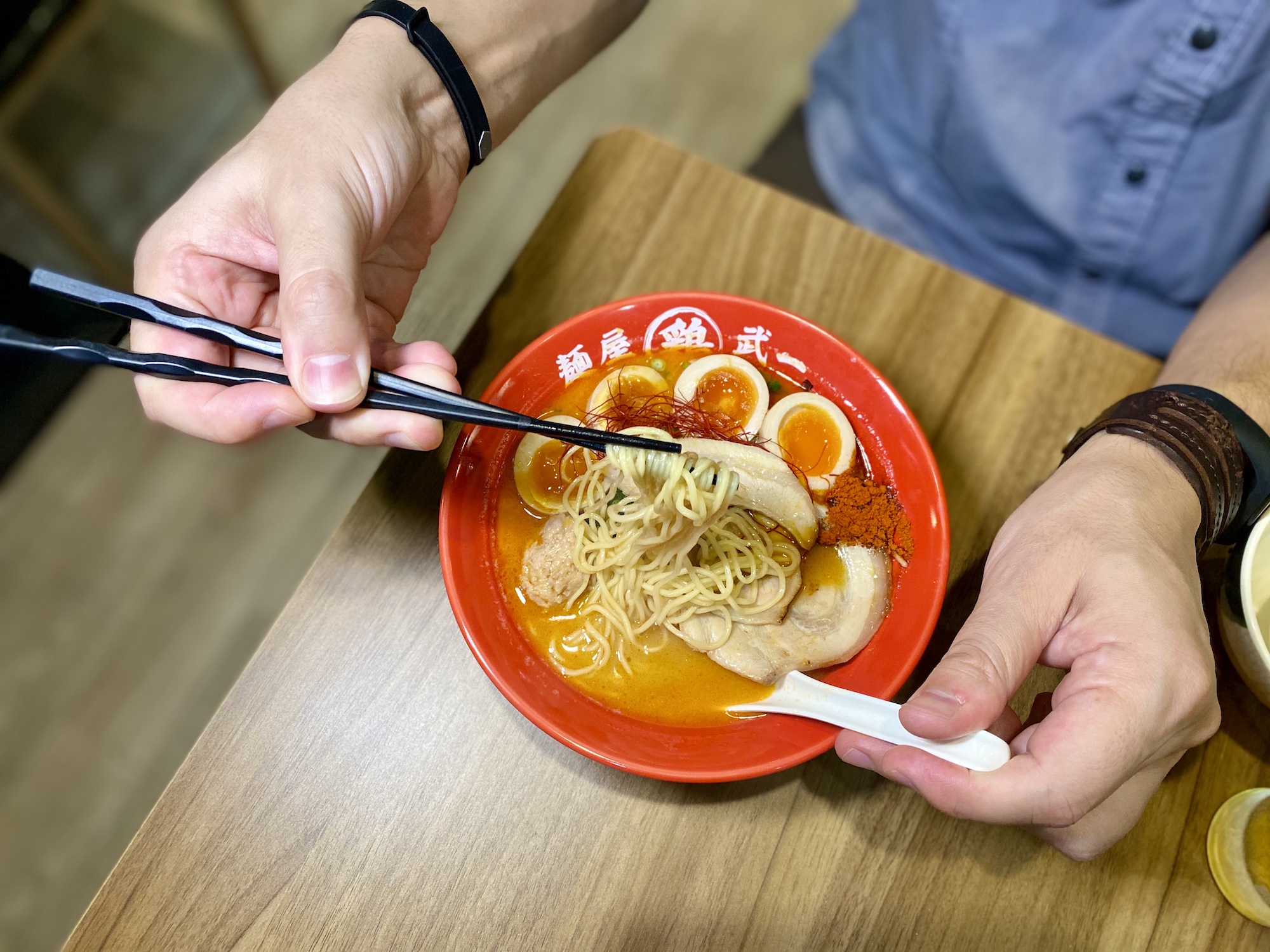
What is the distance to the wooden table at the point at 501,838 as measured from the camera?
1463 millimetres

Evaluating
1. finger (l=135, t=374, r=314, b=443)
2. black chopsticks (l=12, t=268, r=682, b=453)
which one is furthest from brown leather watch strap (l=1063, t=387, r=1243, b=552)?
finger (l=135, t=374, r=314, b=443)

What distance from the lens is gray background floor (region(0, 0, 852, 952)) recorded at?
2.75 metres

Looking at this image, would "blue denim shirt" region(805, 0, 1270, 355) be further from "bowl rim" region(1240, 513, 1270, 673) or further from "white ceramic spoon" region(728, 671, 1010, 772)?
"white ceramic spoon" region(728, 671, 1010, 772)

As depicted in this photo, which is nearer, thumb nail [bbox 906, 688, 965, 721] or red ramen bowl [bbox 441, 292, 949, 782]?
thumb nail [bbox 906, 688, 965, 721]

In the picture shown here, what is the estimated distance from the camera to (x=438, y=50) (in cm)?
159

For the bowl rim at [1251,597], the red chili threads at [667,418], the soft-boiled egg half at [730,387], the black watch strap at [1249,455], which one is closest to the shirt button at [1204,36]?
the black watch strap at [1249,455]

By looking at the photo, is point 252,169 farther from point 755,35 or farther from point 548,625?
point 755,35

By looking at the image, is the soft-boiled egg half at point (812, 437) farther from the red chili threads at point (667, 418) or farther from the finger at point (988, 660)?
the finger at point (988, 660)

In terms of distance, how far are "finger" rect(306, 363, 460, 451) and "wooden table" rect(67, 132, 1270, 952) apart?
0.31 meters

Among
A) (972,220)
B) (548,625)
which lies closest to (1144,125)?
(972,220)

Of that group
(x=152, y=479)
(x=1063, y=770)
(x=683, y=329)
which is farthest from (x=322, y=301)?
(x=152, y=479)

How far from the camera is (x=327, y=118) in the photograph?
1410 millimetres

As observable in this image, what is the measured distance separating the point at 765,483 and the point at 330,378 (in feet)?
2.68

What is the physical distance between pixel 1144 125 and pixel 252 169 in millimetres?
1835
